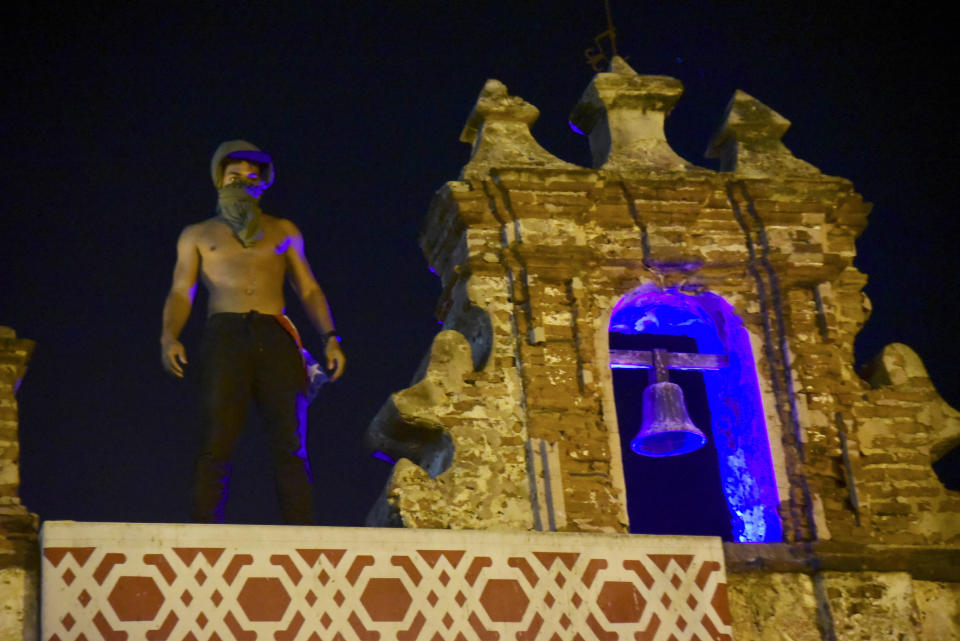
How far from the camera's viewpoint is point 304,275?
792 cm

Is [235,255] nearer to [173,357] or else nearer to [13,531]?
[173,357]

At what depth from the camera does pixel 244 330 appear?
297 inches

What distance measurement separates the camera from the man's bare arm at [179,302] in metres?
7.40

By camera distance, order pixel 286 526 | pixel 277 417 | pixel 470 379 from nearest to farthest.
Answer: pixel 286 526, pixel 277 417, pixel 470 379

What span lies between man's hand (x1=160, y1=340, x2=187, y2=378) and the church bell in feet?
8.21

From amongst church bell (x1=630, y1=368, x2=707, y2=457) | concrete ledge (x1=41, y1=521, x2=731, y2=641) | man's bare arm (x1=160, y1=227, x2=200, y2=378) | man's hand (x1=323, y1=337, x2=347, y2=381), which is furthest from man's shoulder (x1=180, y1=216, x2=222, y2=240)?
church bell (x1=630, y1=368, x2=707, y2=457)

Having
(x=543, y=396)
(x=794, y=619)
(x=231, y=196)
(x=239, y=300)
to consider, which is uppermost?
(x=231, y=196)

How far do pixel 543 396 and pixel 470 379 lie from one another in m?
0.37

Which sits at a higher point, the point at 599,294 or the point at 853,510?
the point at 599,294

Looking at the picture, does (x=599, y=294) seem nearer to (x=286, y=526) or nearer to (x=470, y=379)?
(x=470, y=379)

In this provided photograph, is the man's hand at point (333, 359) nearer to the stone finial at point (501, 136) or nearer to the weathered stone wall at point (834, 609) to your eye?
the stone finial at point (501, 136)

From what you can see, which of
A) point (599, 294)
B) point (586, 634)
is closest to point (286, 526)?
point (586, 634)

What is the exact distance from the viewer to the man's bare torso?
7.64m

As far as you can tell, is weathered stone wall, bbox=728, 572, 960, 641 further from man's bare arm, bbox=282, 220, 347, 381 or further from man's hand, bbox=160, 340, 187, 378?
man's hand, bbox=160, 340, 187, 378
